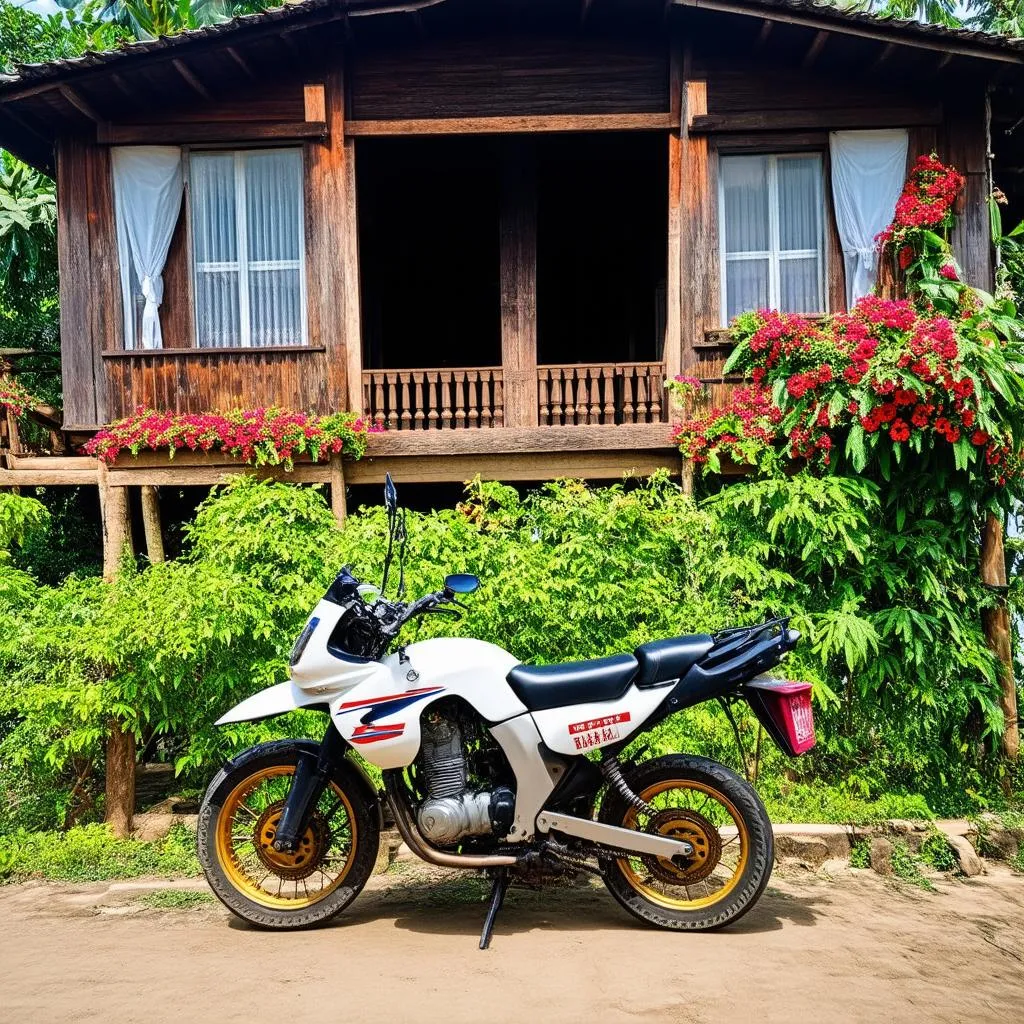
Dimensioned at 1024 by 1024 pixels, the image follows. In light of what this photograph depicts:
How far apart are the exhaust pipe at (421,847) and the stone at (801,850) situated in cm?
219

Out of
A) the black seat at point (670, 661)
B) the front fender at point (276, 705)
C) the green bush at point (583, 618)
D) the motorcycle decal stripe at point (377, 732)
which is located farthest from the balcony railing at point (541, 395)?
the motorcycle decal stripe at point (377, 732)

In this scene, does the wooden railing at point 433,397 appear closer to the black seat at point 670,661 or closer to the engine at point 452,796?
the engine at point 452,796

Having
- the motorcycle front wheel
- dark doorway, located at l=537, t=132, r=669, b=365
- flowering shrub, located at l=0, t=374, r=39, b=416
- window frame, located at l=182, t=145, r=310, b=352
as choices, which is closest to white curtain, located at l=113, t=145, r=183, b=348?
window frame, located at l=182, t=145, r=310, b=352

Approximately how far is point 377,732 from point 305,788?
0.46 m

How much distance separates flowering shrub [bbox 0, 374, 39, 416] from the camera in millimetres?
9727

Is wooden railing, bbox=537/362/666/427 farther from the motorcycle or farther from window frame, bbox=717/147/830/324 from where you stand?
the motorcycle

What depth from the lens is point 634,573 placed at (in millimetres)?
7637

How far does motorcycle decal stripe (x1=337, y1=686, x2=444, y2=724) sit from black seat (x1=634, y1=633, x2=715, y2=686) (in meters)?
0.88

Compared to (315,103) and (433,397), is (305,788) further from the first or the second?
(315,103)

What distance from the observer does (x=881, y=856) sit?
627 cm

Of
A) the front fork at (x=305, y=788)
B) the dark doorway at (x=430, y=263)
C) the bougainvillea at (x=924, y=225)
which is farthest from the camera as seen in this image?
the dark doorway at (x=430, y=263)

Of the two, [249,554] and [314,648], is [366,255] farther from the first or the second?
[314,648]

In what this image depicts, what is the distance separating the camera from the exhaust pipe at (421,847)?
4750 mm

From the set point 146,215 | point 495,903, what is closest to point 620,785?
point 495,903
